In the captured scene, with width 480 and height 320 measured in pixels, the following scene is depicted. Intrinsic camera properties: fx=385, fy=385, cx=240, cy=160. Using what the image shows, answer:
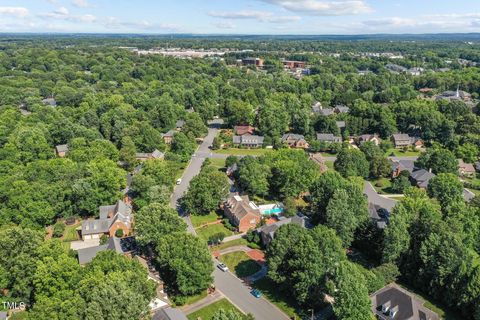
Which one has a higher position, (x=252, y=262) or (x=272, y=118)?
(x=272, y=118)

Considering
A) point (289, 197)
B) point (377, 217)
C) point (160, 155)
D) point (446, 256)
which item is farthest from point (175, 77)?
point (446, 256)

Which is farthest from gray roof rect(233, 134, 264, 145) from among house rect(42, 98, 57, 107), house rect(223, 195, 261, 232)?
house rect(42, 98, 57, 107)

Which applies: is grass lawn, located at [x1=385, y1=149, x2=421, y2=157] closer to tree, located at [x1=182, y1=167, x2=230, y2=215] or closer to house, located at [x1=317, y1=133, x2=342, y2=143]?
house, located at [x1=317, y1=133, x2=342, y2=143]

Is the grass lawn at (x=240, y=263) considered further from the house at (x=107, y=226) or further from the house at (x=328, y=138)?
the house at (x=328, y=138)

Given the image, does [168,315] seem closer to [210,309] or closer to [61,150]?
[210,309]

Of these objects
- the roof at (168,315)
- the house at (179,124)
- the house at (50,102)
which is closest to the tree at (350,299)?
the roof at (168,315)

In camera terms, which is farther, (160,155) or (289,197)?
(160,155)

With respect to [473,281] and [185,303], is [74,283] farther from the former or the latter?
[473,281]
